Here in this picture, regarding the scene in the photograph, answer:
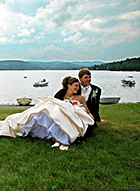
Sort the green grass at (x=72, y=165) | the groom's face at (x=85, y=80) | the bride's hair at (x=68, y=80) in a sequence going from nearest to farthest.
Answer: the green grass at (x=72, y=165)
the bride's hair at (x=68, y=80)
the groom's face at (x=85, y=80)

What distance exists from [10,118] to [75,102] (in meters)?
1.95

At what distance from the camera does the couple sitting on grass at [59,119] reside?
6.02m

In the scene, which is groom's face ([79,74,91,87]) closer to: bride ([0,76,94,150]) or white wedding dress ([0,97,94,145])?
bride ([0,76,94,150])

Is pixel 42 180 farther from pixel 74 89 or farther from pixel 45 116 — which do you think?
pixel 74 89

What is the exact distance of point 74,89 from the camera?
6.77 m

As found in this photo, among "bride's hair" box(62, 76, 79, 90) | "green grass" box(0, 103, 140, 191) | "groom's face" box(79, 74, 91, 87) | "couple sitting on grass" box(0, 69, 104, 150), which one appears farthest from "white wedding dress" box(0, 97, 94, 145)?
"groom's face" box(79, 74, 91, 87)

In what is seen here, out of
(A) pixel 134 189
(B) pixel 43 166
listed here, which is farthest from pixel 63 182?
(A) pixel 134 189

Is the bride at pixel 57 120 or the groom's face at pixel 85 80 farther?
the groom's face at pixel 85 80

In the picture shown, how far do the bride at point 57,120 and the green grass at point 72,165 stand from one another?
242 mm

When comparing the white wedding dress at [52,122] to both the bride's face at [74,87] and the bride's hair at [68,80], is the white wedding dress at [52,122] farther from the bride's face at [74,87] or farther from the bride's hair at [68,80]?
the bride's hair at [68,80]

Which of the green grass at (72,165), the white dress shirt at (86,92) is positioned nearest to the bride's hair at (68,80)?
the white dress shirt at (86,92)

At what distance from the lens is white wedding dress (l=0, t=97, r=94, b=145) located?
19.7 ft

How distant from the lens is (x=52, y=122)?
6.16 metres

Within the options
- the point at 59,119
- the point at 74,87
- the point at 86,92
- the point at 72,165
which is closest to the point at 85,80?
the point at 86,92
